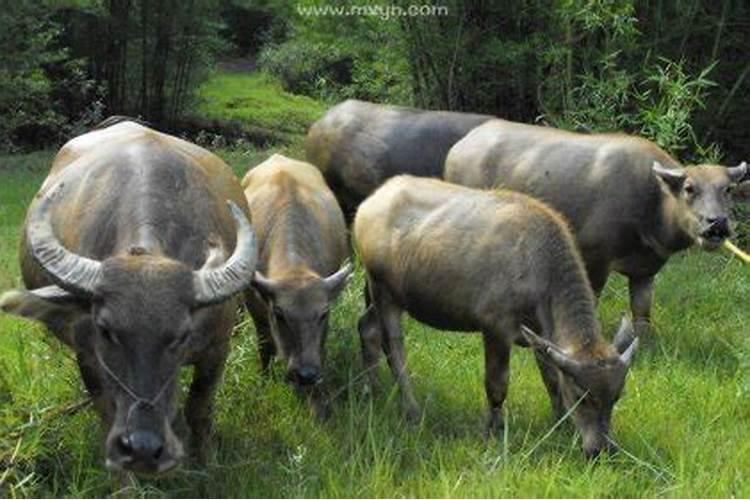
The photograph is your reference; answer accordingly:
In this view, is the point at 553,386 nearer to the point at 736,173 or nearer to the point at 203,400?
the point at 203,400

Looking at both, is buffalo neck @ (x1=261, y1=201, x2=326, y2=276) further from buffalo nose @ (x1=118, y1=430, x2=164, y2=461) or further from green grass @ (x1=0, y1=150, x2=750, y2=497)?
buffalo nose @ (x1=118, y1=430, x2=164, y2=461)

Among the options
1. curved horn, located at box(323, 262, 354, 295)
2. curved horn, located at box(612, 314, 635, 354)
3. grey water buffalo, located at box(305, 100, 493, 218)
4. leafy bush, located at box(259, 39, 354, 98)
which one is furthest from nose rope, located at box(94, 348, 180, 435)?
leafy bush, located at box(259, 39, 354, 98)

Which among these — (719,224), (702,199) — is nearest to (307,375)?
(719,224)

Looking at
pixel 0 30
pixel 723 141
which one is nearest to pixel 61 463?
pixel 723 141

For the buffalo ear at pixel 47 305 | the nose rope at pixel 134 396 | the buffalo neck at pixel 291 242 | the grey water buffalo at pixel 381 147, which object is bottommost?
the grey water buffalo at pixel 381 147

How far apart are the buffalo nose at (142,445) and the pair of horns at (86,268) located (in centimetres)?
60

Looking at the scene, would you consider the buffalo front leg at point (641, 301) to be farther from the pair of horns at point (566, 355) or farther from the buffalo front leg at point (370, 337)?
the pair of horns at point (566, 355)

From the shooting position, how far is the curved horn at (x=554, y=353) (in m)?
5.77

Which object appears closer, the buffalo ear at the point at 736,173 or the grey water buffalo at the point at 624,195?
the grey water buffalo at the point at 624,195

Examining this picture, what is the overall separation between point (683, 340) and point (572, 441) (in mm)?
2688

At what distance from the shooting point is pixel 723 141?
12438 mm

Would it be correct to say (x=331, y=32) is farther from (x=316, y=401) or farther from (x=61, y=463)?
(x=61, y=463)

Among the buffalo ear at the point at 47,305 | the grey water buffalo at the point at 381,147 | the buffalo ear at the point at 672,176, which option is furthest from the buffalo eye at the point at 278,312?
the grey water buffalo at the point at 381,147

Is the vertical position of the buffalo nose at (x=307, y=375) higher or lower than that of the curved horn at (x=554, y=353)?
lower
